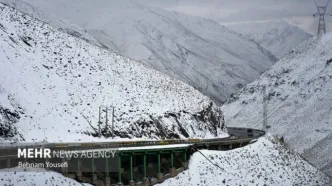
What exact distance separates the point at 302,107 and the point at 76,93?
287 ft

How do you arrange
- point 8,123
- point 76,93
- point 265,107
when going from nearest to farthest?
point 8,123, point 76,93, point 265,107

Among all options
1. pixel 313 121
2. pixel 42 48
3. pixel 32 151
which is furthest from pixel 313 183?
pixel 313 121

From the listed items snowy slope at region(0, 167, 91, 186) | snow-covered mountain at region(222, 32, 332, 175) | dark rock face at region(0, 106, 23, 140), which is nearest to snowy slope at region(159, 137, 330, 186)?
snowy slope at region(0, 167, 91, 186)

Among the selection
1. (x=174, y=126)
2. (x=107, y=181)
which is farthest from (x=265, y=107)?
(x=107, y=181)

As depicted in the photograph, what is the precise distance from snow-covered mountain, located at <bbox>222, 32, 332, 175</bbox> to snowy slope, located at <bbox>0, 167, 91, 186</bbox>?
6863cm

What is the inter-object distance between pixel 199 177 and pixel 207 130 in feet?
132

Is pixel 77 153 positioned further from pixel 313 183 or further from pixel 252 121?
pixel 252 121

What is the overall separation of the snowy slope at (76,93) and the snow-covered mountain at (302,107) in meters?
30.4

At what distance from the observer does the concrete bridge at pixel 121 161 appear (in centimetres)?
6138

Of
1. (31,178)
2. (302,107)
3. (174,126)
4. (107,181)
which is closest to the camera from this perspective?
(31,178)

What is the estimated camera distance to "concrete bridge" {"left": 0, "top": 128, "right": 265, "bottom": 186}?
61375mm

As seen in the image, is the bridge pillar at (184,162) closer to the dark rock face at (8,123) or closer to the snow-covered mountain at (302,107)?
the dark rock face at (8,123)

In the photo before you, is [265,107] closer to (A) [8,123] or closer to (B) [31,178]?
(A) [8,123]

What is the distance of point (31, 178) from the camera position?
184 feet
